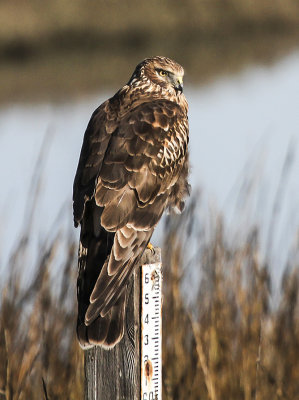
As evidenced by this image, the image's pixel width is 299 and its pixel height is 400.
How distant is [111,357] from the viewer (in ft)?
11.5

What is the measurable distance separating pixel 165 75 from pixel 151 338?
1909 mm

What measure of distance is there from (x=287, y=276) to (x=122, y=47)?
58.6ft

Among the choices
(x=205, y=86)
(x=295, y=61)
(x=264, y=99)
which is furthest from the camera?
(x=295, y=61)

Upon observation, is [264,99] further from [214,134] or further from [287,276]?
[287,276]

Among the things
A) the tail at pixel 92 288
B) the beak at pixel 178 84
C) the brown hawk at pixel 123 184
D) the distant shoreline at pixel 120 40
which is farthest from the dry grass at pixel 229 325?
the distant shoreline at pixel 120 40

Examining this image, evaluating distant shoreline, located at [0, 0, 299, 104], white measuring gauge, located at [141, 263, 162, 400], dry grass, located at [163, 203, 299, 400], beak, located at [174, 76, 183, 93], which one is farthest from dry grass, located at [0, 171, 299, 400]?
distant shoreline, located at [0, 0, 299, 104]

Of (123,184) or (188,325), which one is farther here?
(188,325)

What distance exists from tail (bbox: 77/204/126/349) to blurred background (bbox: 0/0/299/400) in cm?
51

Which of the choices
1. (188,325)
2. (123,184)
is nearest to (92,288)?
(123,184)

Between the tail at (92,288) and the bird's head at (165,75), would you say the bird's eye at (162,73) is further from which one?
the tail at (92,288)

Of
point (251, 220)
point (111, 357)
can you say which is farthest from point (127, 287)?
point (251, 220)

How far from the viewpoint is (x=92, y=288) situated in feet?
12.0

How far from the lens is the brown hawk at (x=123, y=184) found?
356 cm

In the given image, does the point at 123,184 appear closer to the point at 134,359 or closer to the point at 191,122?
the point at 134,359
